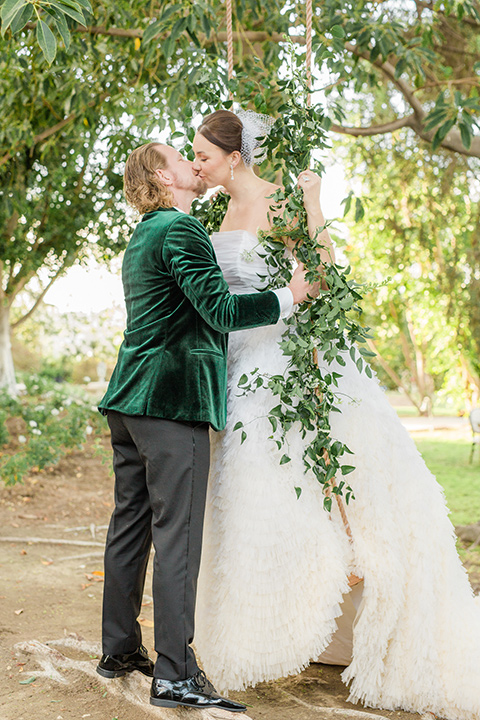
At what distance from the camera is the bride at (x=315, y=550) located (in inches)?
83.7

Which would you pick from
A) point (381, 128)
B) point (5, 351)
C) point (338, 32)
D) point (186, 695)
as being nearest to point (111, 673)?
point (186, 695)

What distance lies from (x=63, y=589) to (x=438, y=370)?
43.2 feet

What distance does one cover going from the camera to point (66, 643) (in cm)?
289

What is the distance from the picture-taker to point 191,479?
6.87ft

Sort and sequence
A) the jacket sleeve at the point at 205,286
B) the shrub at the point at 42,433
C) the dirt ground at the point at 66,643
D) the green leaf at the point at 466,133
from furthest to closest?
the shrub at the point at 42,433 < the green leaf at the point at 466,133 < the dirt ground at the point at 66,643 < the jacket sleeve at the point at 205,286

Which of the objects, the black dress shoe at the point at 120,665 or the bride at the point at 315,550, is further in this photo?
the black dress shoe at the point at 120,665

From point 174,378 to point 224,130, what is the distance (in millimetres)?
921

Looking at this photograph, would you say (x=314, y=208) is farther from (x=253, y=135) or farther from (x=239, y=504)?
(x=239, y=504)

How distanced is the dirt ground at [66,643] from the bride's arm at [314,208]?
1.51 meters

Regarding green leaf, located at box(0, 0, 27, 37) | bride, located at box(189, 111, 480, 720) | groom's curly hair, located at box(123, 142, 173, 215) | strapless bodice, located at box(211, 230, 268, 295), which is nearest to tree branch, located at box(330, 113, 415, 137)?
bride, located at box(189, 111, 480, 720)

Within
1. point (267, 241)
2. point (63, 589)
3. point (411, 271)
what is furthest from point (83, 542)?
point (411, 271)

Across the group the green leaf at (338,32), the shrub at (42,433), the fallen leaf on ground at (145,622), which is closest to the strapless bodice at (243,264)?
the green leaf at (338,32)

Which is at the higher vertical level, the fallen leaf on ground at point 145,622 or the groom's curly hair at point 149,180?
the groom's curly hair at point 149,180

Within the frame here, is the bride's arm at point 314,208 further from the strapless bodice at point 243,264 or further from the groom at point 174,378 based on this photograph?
the strapless bodice at point 243,264
